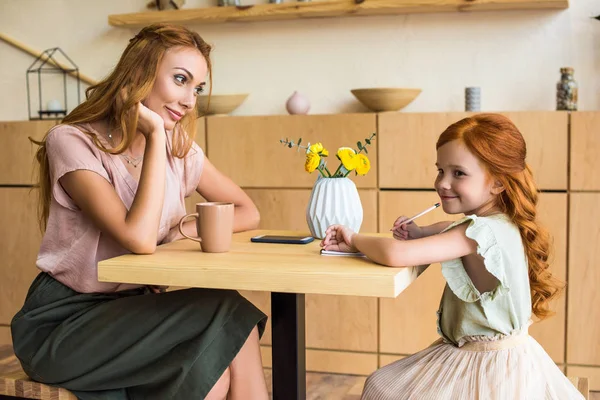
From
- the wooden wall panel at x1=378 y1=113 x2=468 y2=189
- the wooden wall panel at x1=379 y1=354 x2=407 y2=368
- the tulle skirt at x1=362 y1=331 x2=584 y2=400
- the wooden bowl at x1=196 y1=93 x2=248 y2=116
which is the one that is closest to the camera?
the tulle skirt at x1=362 y1=331 x2=584 y2=400

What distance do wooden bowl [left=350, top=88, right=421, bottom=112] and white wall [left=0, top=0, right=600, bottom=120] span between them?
21 cm

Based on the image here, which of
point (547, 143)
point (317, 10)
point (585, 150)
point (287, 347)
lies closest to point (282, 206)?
point (317, 10)

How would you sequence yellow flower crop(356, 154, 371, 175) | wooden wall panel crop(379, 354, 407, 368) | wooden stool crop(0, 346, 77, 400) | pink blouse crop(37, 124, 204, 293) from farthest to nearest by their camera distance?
wooden wall panel crop(379, 354, 407, 368), yellow flower crop(356, 154, 371, 175), pink blouse crop(37, 124, 204, 293), wooden stool crop(0, 346, 77, 400)

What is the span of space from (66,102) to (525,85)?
2.26 meters

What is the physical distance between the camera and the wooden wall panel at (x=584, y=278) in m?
2.84

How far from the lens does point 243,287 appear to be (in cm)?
144

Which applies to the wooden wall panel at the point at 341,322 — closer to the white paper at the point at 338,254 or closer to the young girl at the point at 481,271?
the young girl at the point at 481,271

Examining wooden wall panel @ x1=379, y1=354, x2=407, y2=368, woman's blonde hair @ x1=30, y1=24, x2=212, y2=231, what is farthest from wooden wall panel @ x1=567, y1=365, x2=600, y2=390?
woman's blonde hair @ x1=30, y1=24, x2=212, y2=231

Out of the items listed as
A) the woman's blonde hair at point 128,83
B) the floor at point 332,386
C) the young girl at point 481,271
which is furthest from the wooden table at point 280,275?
the floor at point 332,386

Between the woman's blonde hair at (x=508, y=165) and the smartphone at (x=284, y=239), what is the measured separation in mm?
413

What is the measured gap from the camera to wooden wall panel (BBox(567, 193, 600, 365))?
284 cm

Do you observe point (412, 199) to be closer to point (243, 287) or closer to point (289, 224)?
point (289, 224)

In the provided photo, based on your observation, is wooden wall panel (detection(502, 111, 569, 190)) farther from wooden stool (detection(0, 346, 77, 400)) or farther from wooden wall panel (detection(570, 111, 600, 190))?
wooden stool (detection(0, 346, 77, 400))

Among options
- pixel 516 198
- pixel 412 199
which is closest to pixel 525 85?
pixel 412 199
